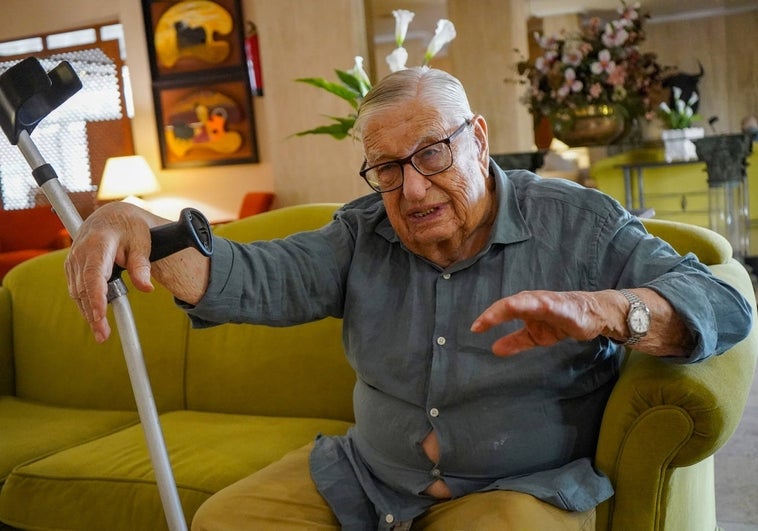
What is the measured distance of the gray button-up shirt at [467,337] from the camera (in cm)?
145

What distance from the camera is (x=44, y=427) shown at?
8.02 feet

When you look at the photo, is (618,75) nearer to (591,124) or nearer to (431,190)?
(591,124)

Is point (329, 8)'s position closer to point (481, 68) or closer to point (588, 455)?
point (481, 68)

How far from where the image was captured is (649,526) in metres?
1.40

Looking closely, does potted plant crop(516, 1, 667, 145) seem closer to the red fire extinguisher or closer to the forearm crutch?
the forearm crutch

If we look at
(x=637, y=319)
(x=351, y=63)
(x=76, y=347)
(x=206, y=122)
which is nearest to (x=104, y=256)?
(x=637, y=319)

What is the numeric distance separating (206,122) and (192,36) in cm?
66

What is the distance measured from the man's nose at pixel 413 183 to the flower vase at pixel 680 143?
3131 mm

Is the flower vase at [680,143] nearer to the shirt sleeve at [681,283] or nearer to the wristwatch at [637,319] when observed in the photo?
the shirt sleeve at [681,283]

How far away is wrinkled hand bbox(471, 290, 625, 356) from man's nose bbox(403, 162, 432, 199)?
36cm

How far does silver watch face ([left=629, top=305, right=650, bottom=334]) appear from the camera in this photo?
4.18 feet

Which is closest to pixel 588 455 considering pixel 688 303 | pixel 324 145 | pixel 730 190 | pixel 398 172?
pixel 688 303

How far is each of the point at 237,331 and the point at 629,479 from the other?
1315 mm

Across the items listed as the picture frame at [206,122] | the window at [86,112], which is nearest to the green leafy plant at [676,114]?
the picture frame at [206,122]
